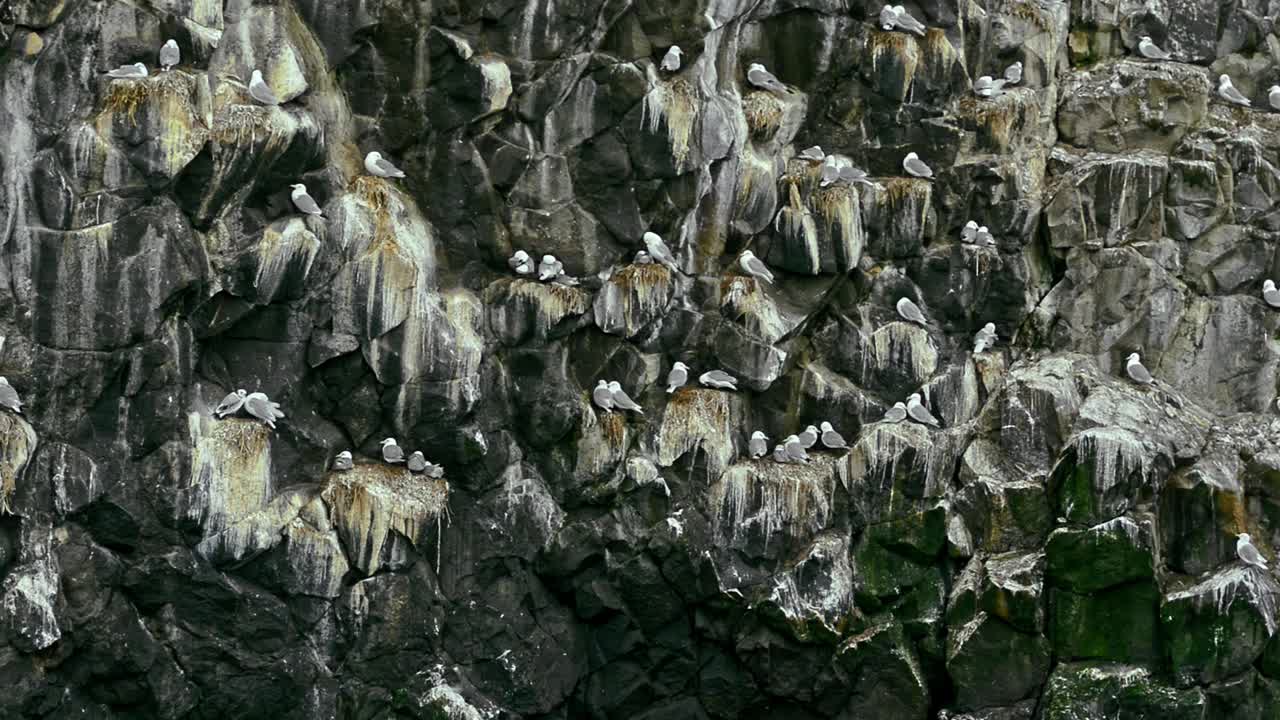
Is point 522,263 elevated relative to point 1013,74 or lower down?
lower down

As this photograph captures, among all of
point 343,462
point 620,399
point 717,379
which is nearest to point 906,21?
point 717,379

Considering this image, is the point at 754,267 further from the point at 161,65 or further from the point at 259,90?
the point at 161,65

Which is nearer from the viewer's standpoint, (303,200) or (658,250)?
(303,200)

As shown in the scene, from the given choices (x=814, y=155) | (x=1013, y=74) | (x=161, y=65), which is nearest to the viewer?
(x=161, y=65)

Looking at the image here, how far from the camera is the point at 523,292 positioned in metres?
22.3

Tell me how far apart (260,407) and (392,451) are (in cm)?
160

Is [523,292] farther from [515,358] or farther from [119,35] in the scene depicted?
[119,35]

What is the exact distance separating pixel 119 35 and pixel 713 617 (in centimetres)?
883

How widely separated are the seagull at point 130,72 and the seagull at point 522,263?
4.38 m

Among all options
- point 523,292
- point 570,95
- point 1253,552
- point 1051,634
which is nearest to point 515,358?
point 523,292

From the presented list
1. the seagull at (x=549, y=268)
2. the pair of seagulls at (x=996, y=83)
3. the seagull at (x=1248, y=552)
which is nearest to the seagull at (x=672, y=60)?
the seagull at (x=549, y=268)

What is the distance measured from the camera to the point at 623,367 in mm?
22688

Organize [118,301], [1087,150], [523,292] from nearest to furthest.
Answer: [118,301] < [523,292] < [1087,150]

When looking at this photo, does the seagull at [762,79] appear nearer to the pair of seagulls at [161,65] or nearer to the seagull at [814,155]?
the seagull at [814,155]
